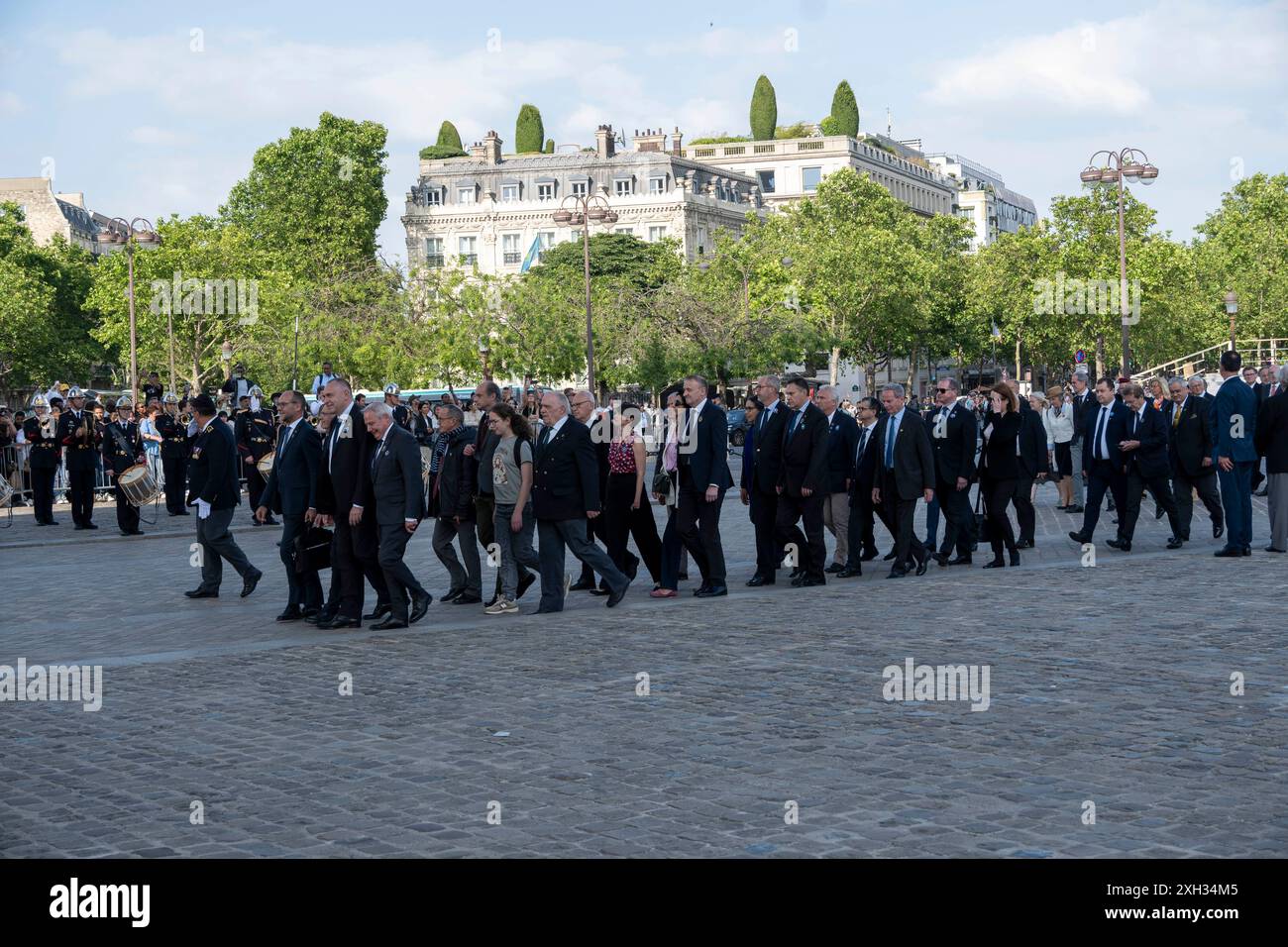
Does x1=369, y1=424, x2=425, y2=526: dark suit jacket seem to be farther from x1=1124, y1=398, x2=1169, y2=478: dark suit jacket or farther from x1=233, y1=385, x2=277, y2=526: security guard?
x1=233, y1=385, x2=277, y2=526: security guard

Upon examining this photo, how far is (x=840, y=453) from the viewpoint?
1603cm

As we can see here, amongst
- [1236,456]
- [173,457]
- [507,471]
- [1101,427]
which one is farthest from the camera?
[173,457]

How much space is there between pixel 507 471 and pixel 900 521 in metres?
4.32

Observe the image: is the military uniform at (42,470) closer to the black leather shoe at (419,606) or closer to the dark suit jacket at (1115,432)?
the black leather shoe at (419,606)

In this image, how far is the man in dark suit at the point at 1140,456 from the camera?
1734cm

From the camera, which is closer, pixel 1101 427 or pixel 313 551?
pixel 313 551

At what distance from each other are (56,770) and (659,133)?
11497 centimetres

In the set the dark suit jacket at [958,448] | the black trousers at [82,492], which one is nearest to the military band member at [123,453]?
the black trousers at [82,492]

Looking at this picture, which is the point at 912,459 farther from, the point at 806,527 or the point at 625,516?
the point at 625,516

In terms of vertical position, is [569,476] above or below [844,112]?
below

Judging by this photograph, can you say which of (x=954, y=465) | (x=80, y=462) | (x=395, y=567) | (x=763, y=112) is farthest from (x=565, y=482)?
(x=763, y=112)

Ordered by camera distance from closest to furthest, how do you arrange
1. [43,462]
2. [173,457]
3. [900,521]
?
[900,521] → [43,462] → [173,457]
